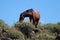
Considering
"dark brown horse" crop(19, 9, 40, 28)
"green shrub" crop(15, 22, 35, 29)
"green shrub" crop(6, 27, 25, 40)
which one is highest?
"dark brown horse" crop(19, 9, 40, 28)

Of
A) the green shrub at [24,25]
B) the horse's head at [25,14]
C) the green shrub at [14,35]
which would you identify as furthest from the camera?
the horse's head at [25,14]

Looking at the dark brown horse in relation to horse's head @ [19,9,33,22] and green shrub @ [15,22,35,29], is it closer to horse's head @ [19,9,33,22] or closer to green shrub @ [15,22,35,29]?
horse's head @ [19,9,33,22]

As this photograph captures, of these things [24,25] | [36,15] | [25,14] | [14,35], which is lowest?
[14,35]

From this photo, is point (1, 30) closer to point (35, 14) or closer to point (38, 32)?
point (38, 32)

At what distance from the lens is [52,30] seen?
2667cm

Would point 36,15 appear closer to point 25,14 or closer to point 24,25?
point 25,14

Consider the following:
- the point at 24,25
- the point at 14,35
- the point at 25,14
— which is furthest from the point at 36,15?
the point at 14,35

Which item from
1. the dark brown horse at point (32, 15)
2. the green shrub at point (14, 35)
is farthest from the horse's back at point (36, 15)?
the green shrub at point (14, 35)

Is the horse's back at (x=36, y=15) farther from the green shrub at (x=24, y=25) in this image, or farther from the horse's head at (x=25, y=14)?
the green shrub at (x=24, y=25)

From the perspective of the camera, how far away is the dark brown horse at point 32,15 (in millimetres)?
28438

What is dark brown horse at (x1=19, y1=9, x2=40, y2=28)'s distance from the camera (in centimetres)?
2844

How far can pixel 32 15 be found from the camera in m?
29.0

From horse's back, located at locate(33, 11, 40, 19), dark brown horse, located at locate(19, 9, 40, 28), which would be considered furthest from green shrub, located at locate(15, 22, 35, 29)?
horse's back, located at locate(33, 11, 40, 19)

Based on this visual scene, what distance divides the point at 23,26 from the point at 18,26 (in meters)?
0.47
